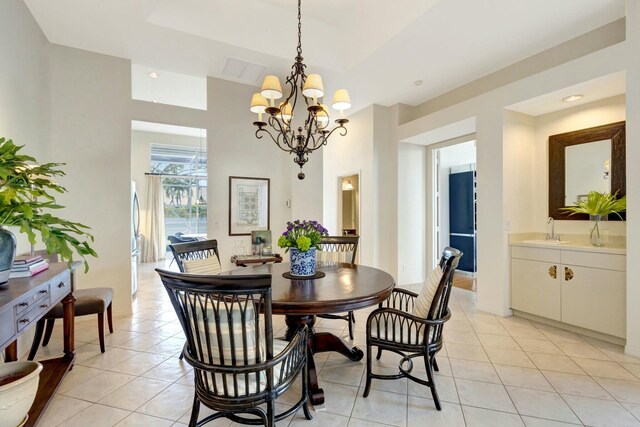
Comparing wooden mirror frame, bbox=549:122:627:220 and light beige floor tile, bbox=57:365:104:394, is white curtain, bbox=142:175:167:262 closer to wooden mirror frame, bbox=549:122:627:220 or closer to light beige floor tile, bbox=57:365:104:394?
light beige floor tile, bbox=57:365:104:394

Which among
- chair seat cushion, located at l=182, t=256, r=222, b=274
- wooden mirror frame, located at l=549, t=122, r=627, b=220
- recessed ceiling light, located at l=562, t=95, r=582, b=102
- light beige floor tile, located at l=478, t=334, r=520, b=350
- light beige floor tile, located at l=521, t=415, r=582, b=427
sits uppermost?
recessed ceiling light, located at l=562, t=95, r=582, b=102

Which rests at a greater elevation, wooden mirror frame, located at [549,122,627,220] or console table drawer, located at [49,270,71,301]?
wooden mirror frame, located at [549,122,627,220]

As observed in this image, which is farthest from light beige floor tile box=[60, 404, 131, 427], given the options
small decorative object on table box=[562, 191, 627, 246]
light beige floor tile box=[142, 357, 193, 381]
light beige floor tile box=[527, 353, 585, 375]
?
small decorative object on table box=[562, 191, 627, 246]

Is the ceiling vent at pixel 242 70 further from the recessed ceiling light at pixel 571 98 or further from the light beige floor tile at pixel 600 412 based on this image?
the light beige floor tile at pixel 600 412

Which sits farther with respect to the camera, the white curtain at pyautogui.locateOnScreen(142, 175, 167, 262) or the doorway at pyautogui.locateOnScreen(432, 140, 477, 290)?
the white curtain at pyautogui.locateOnScreen(142, 175, 167, 262)

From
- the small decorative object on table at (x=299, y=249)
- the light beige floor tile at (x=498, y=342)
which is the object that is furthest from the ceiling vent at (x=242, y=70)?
the light beige floor tile at (x=498, y=342)

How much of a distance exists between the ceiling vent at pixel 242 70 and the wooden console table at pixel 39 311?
2.95 meters

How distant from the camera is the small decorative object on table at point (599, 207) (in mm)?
3123

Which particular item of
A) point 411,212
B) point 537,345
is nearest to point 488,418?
point 537,345

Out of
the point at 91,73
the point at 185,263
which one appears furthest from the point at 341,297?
the point at 91,73

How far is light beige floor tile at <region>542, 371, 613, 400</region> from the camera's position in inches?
84.0

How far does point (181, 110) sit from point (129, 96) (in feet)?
2.01

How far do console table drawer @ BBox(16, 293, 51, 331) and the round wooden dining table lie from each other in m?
1.30

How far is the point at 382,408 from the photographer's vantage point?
6.51ft
